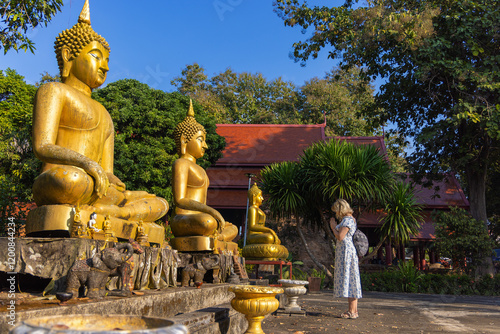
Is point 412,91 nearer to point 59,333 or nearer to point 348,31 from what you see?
point 348,31

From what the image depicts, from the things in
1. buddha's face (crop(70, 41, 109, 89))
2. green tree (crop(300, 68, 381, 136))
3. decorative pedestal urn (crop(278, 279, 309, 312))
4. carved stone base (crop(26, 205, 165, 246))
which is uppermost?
green tree (crop(300, 68, 381, 136))

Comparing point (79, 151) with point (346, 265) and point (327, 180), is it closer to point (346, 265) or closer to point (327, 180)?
point (346, 265)

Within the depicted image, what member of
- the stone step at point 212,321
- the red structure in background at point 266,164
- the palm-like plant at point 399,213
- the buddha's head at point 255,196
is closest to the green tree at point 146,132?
the red structure in background at point 266,164

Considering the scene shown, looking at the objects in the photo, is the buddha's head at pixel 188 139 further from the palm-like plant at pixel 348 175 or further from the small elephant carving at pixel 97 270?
the palm-like plant at pixel 348 175

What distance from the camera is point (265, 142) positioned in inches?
723

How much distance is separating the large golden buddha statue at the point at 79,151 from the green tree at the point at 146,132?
8526 millimetres

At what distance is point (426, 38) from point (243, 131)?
933cm

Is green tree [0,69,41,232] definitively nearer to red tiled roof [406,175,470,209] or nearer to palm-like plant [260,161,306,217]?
palm-like plant [260,161,306,217]

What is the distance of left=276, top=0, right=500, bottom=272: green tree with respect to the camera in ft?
36.5

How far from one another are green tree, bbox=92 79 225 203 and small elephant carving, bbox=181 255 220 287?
323 inches

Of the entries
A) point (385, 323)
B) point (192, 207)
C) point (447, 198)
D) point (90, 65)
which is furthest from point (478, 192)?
point (90, 65)

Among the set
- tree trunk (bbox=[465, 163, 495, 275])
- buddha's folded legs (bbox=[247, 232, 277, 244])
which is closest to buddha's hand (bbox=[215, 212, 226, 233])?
buddha's folded legs (bbox=[247, 232, 277, 244])

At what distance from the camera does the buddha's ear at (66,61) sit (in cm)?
408

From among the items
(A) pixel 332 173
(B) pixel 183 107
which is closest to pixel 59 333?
(A) pixel 332 173
